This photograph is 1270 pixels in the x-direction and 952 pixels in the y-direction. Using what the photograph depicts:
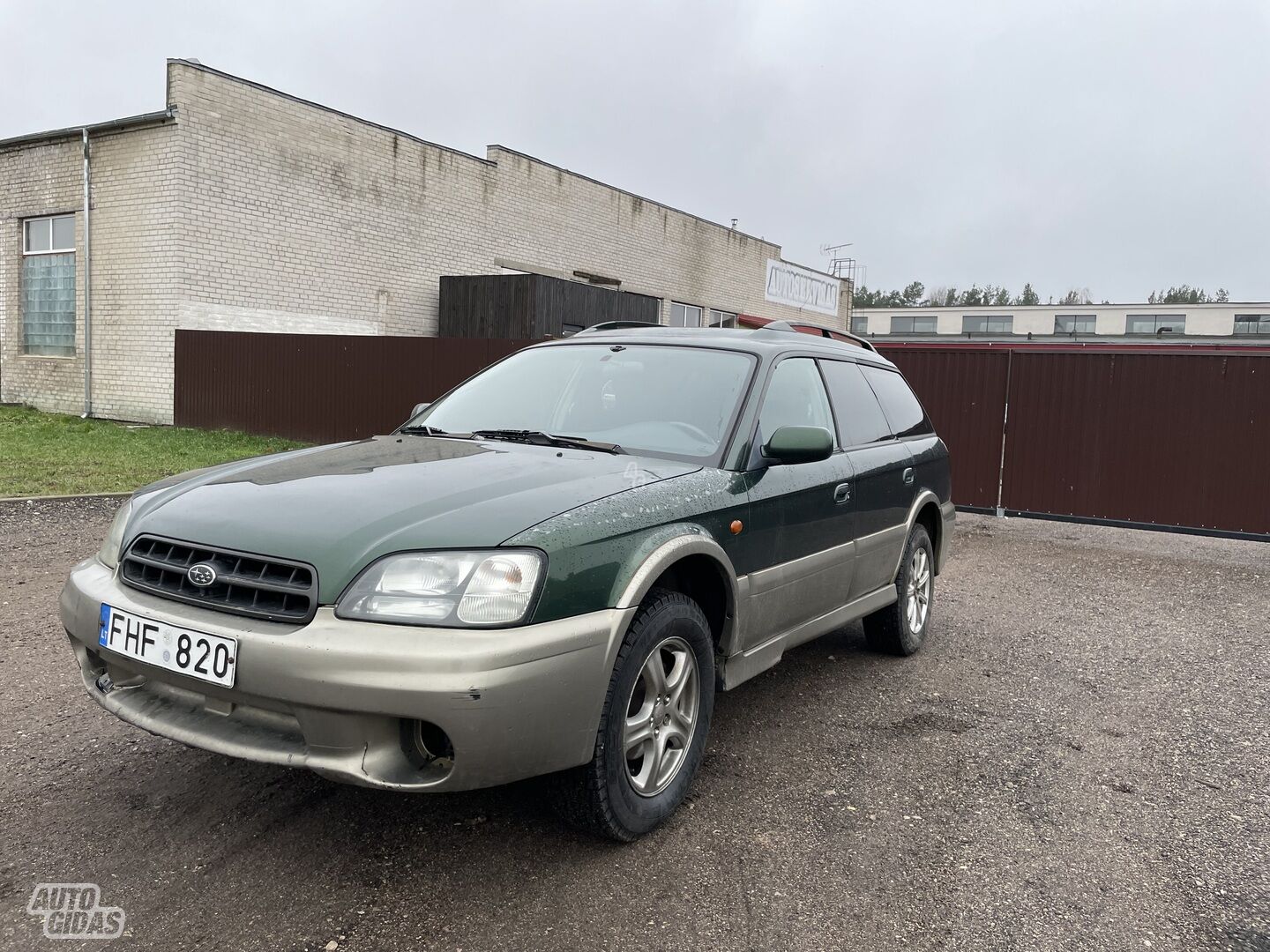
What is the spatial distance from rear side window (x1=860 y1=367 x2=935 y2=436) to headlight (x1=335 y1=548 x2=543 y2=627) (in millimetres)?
3149

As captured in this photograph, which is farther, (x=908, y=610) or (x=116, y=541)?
(x=908, y=610)

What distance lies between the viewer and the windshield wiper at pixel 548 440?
3510mm

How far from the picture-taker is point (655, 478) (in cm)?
316

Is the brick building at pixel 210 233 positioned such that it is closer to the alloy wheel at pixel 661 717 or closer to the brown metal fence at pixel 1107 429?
the brown metal fence at pixel 1107 429

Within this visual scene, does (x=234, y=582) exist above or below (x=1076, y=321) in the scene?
below

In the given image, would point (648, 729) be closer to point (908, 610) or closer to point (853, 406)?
point (853, 406)

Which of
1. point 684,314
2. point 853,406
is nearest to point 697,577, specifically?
point 853,406

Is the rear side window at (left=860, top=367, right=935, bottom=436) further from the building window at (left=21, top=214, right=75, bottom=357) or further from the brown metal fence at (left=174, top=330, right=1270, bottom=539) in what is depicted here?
the building window at (left=21, top=214, right=75, bottom=357)

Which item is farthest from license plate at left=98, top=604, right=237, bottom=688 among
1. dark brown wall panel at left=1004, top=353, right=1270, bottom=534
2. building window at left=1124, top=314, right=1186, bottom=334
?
building window at left=1124, top=314, right=1186, bottom=334

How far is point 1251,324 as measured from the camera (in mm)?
52688

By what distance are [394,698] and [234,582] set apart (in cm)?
59

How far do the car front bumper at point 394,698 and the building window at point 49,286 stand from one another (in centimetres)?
1760

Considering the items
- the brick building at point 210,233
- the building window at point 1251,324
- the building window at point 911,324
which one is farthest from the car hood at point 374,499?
the building window at point 911,324

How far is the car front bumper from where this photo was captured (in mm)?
2340
